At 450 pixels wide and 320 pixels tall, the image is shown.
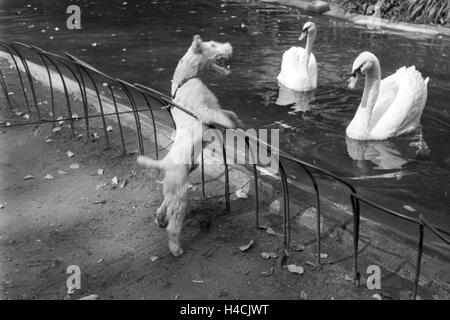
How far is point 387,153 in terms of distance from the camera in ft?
21.4

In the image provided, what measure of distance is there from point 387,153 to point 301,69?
101 inches

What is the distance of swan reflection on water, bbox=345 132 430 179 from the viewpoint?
20.2 ft

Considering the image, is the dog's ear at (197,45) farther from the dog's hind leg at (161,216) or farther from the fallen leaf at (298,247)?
the fallen leaf at (298,247)

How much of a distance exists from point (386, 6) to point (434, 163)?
8689 mm

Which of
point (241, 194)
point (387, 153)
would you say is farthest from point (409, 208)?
point (241, 194)

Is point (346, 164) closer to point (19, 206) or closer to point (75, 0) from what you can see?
point (19, 206)

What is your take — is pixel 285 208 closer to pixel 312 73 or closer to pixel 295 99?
pixel 295 99

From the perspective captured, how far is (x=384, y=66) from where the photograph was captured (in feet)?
31.8

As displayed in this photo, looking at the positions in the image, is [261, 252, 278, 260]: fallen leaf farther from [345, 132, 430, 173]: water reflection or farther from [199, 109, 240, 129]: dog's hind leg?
[345, 132, 430, 173]: water reflection

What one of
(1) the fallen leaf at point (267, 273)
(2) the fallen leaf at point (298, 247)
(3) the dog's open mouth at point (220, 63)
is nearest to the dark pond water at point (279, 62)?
(2) the fallen leaf at point (298, 247)

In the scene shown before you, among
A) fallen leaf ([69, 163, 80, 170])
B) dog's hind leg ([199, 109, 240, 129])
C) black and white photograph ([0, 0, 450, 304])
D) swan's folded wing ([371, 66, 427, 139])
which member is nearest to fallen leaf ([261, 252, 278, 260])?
black and white photograph ([0, 0, 450, 304])

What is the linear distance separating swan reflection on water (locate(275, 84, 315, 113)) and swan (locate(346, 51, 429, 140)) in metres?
1.20

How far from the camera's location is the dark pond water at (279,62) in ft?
20.0

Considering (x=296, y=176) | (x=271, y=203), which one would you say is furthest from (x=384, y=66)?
(x=271, y=203)
